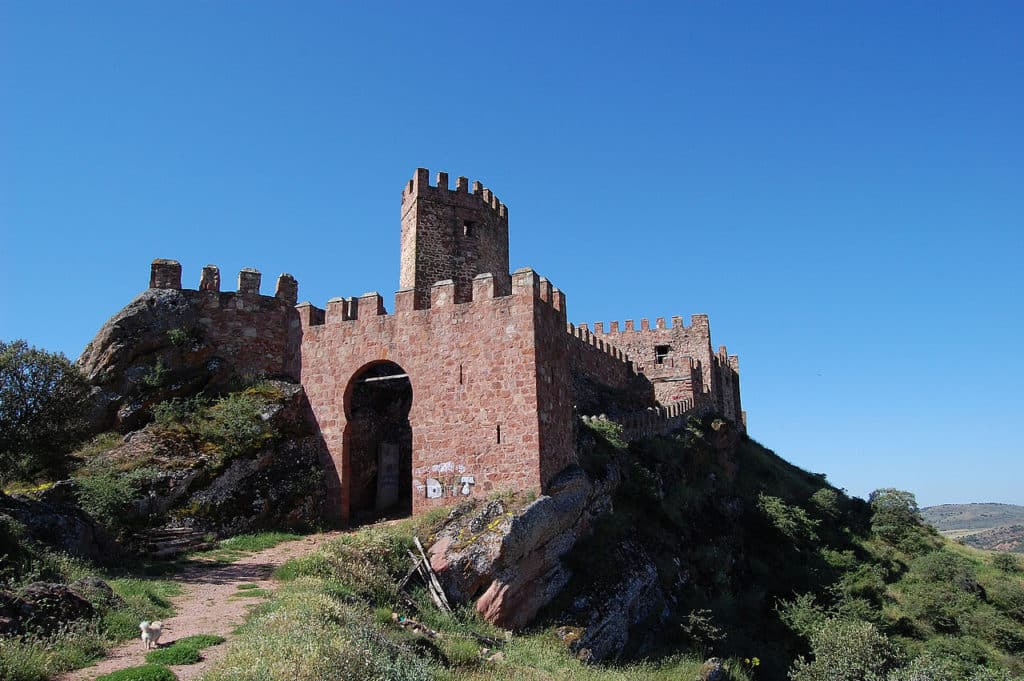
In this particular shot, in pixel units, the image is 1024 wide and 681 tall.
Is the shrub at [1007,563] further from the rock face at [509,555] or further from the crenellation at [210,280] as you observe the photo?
the crenellation at [210,280]

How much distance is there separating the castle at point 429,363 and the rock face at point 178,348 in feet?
0.20

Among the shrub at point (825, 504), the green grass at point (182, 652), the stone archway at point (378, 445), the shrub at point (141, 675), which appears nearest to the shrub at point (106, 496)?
the stone archway at point (378, 445)

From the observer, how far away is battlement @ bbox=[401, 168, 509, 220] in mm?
27844

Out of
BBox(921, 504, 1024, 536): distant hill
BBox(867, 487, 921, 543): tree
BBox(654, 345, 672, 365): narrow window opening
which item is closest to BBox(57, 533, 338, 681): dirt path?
BBox(654, 345, 672, 365): narrow window opening

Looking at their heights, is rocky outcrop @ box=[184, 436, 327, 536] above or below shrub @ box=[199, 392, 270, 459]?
below

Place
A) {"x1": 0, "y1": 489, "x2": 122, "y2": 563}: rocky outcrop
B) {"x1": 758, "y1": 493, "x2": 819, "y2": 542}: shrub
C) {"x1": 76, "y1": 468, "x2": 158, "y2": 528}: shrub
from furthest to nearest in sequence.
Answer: {"x1": 758, "y1": 493, "x2": 819, "y2": 542}: shrub, {"x1": 76, "y1": 468, "x2": 158, "y2": 528}: shrub, {"x1": 0, "y1": 489, "x2": 122, "y2": 563}: rocky outcrop

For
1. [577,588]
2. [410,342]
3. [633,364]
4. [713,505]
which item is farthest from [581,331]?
[577,588]

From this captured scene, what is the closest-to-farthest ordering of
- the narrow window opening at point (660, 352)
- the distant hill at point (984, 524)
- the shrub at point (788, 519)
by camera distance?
the shrub at point (788, 519) → the narrow window opening at point (660, 352) → the distant hill at point (984, 524)

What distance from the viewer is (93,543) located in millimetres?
13930

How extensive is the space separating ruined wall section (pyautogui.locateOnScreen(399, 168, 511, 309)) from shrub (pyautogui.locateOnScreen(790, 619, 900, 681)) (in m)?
15.6

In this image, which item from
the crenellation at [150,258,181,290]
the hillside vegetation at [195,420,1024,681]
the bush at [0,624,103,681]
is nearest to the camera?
the bush at [0,624,103,681]

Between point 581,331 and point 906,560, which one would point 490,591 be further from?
point 906,560

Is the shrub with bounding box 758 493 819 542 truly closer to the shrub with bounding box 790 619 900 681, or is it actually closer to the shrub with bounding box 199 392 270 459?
the shrub with bounding box 790 619 900 681

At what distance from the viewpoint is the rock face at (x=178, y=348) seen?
62.3ft
